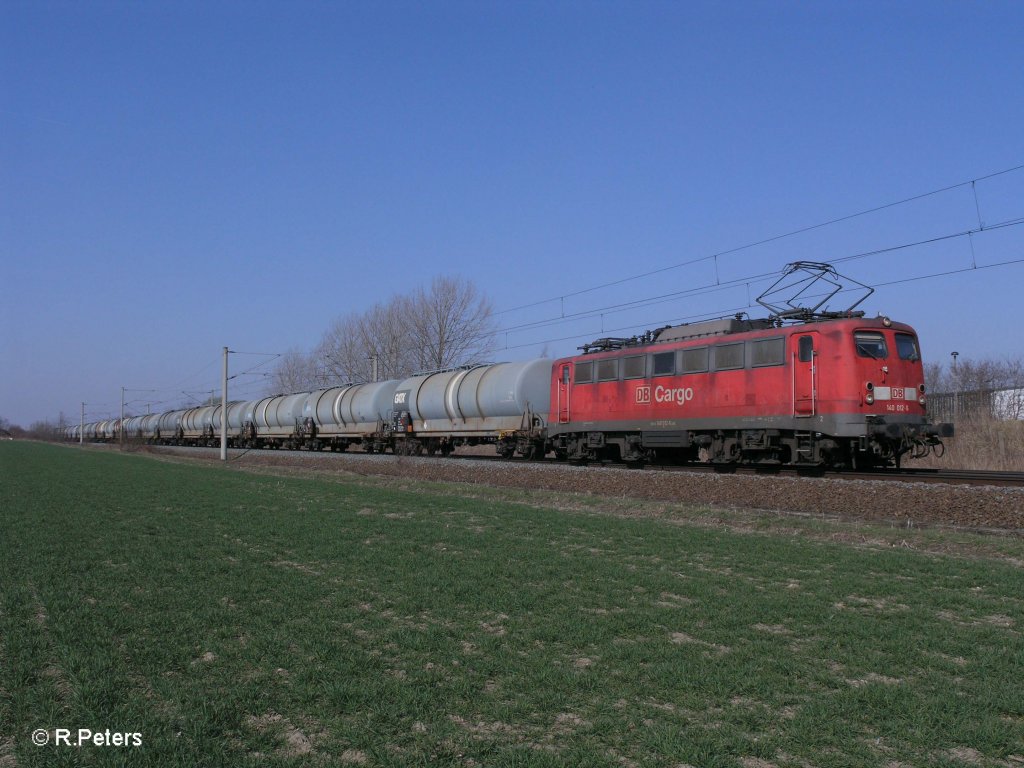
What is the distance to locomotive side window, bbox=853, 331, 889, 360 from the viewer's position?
1838 centimetres

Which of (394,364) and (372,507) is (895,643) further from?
(394,364)

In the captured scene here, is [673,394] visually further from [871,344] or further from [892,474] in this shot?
[892,474]

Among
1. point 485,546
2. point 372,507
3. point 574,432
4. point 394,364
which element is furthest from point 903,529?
point 394,364

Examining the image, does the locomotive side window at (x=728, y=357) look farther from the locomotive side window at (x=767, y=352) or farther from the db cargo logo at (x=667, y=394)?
the db cargo logo at (x=667, y=394)

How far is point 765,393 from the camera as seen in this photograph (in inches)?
787

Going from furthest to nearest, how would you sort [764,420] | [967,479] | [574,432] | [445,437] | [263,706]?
[445,437] < [574,432] < [764,420] < [967,479] < [263,706]

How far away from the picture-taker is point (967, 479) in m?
16.4

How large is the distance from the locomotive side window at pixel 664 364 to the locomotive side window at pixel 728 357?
5.36 feet

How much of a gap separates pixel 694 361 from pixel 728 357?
1261 millimetres

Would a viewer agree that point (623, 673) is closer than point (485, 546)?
Yes

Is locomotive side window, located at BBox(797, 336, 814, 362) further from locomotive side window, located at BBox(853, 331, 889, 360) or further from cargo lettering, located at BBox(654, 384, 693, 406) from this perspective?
cargo lettering, located at BBox(654, 384, 693, 406)

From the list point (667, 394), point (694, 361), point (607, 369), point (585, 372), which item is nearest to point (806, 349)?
point (694, 361)

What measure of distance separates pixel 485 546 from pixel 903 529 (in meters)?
6.85

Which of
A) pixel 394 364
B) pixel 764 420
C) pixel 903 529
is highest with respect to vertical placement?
pixel 394 364
